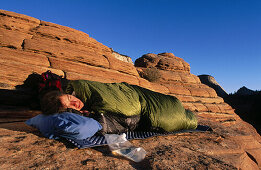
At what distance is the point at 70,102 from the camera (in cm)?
238

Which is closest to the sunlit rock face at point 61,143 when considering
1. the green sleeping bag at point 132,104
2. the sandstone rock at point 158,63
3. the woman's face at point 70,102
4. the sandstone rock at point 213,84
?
the green sleeping bag at point 132,104

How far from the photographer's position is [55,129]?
76.2 inches

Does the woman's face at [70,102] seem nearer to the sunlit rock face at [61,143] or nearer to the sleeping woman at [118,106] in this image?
the sleeping woman at [118,106]

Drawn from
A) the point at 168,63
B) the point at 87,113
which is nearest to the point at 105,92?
the point at 87,113

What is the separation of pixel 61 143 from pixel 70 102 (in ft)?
2.30

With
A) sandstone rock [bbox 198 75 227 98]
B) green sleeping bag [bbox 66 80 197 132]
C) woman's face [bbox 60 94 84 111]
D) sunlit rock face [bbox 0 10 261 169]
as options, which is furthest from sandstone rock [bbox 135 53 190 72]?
sandstone rock [bbox 198 75 227 98]

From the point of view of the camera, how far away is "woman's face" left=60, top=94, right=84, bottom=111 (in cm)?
222

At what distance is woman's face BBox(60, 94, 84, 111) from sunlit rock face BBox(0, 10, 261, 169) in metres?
0.56

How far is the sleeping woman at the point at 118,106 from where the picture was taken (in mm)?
2309

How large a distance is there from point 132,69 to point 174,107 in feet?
24.0

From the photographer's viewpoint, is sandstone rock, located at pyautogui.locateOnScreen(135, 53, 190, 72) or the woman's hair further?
sandstone rock, located at pyautogui.locateOnScreen(135, 53, 190, 72)

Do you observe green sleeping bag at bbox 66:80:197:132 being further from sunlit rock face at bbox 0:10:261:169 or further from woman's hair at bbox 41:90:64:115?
woman's hair at bbox 41:90:64:115

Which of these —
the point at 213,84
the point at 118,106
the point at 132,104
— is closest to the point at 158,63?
the point at 132,104

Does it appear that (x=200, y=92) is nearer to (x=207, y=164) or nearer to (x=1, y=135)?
(x=207, y=164)
